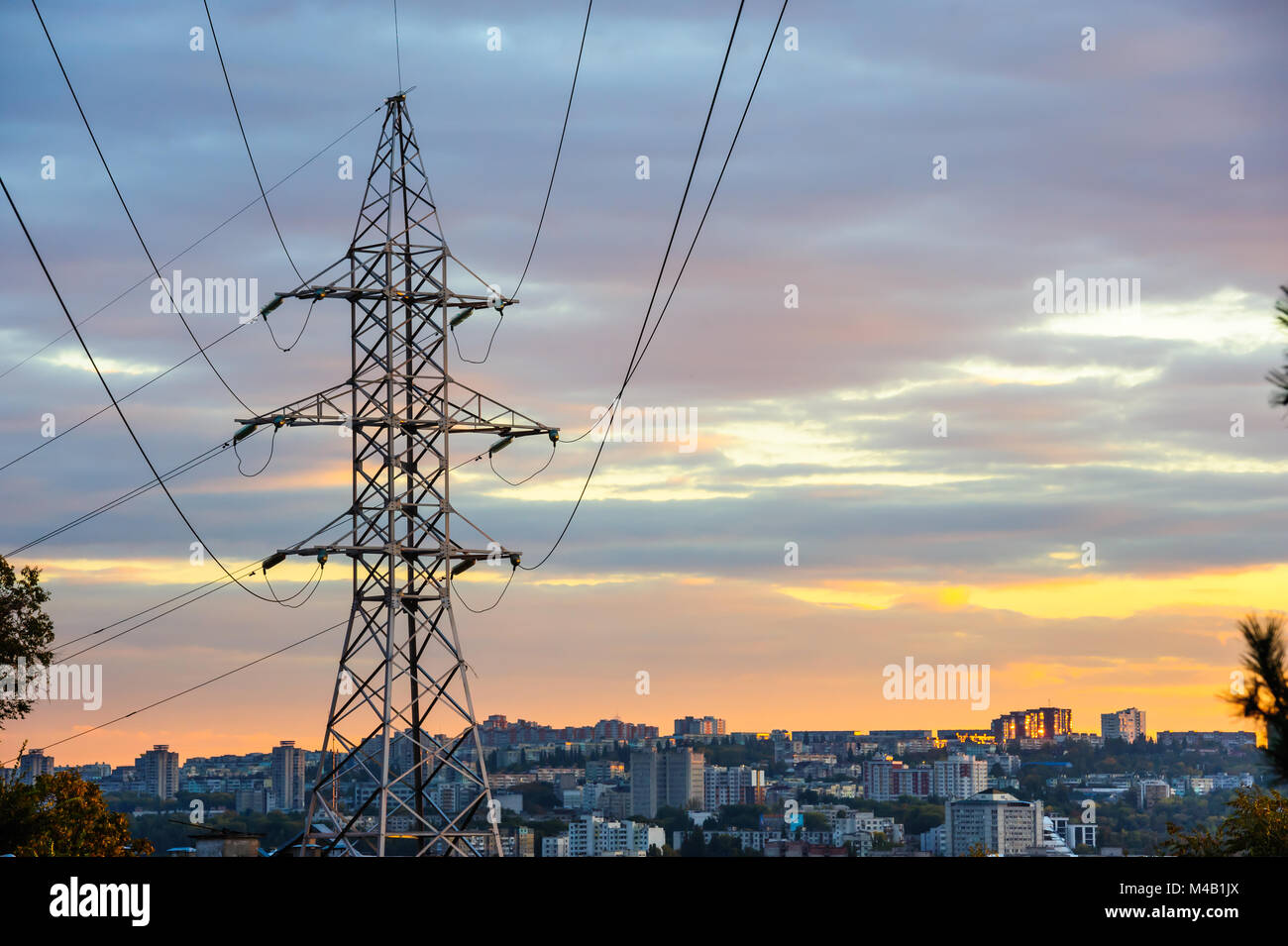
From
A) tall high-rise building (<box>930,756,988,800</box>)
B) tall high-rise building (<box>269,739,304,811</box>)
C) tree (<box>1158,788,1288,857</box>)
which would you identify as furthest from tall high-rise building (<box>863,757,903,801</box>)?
tree (<box>1158,788,1288,857</box>)

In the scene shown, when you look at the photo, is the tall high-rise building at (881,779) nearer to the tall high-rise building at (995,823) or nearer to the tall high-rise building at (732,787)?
the tall high-rise building at (732,787)

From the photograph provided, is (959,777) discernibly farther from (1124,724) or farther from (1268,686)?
(1268,686)

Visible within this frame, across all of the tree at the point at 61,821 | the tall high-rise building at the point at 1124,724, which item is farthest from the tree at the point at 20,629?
the tall high-rise building at the point at 1124,724

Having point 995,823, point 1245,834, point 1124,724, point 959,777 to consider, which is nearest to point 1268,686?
point 1245,834

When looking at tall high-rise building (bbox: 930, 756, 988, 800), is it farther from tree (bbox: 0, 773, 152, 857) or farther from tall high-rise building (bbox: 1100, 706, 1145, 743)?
tree (bbox: 0, 773, 152, 857)

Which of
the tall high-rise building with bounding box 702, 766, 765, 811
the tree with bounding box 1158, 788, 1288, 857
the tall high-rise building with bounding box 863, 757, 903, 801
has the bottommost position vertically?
the tall high-rise building with bounding box 863, 757, 903, 801

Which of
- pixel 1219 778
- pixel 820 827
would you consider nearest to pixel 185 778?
pixel 820 827
